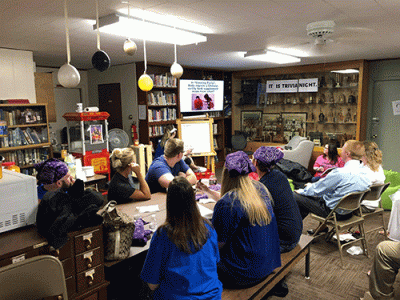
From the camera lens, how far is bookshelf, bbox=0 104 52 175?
4.96 m

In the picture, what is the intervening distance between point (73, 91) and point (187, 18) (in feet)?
17.4

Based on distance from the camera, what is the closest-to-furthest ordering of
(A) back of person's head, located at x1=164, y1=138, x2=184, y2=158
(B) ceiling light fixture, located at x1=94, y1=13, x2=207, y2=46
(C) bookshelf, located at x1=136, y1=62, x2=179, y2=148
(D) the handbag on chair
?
(D) the handbag on chair → (B) ceiling light fixture, located at x1=94, y1=13, x2=207, y2=46 → (A) back of person's head, located at x1=164, y1=138, x2=184, y2=158 → (C) bookshelf, located at x1=136, y1=62, x2=179, y2=148

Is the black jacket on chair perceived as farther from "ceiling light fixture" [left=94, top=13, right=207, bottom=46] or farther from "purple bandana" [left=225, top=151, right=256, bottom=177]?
"ceiling light fixture" [left=94, top=13, right=207, bottom=46]

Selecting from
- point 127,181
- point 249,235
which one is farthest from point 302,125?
point 249,235

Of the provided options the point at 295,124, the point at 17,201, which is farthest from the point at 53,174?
the point at 295,124

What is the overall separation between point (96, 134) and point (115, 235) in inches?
162

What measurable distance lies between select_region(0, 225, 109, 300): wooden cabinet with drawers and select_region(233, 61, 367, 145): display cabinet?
264 inches

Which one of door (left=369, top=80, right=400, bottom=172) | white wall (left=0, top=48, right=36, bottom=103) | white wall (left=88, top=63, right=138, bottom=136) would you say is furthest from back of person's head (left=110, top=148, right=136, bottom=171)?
door (left=369, top=80, right=400, bottom=172)

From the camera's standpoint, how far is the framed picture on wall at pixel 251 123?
356 inches

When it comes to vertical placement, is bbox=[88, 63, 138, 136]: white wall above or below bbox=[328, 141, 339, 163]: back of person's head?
above

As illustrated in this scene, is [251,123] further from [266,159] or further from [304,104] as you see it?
[266,159]

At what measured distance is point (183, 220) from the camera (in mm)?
1660

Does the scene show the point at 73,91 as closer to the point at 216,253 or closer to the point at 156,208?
the point at 156,208

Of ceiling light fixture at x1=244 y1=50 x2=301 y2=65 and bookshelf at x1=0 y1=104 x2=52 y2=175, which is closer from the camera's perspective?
bookshelf at x1=0 y1=104 x2=52 y2=175
